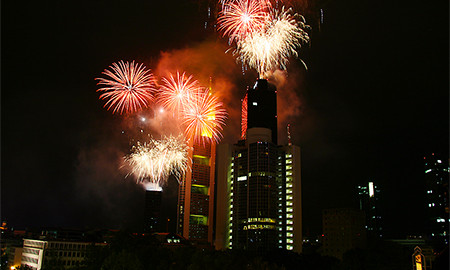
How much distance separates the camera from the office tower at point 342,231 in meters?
142

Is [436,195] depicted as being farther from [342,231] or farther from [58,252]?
[58,252]

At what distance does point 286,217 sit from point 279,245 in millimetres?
12054

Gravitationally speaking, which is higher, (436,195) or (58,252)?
(436,195)

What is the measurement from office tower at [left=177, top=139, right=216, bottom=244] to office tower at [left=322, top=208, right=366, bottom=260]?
5693 cm

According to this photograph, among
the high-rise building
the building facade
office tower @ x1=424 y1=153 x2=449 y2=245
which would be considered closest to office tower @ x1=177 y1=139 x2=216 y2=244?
the high-rise building

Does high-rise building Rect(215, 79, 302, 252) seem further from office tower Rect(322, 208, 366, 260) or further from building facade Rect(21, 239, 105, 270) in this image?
building facade Rect(21, 239, 105, 270)

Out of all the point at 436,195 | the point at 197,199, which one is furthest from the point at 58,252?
the point at 436,195

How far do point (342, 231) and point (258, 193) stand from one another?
33308mm

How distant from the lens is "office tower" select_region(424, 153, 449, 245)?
511 feet

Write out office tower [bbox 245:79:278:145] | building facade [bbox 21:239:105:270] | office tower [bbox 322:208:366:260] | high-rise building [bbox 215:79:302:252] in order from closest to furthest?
building facade [bbox 21:239:105:270] < office tower [bbox 322:208:366:260] < high-rise building [bbox 215:79:302:252] < office tower [bbox 245:79:278:145]

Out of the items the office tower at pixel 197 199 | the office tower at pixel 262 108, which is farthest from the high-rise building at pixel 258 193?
the office tower at pixel 197 199

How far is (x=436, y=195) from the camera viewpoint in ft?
529

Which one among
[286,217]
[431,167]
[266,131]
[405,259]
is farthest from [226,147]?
[405,259]

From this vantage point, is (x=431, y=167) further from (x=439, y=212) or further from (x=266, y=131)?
(x=266, y=131)
